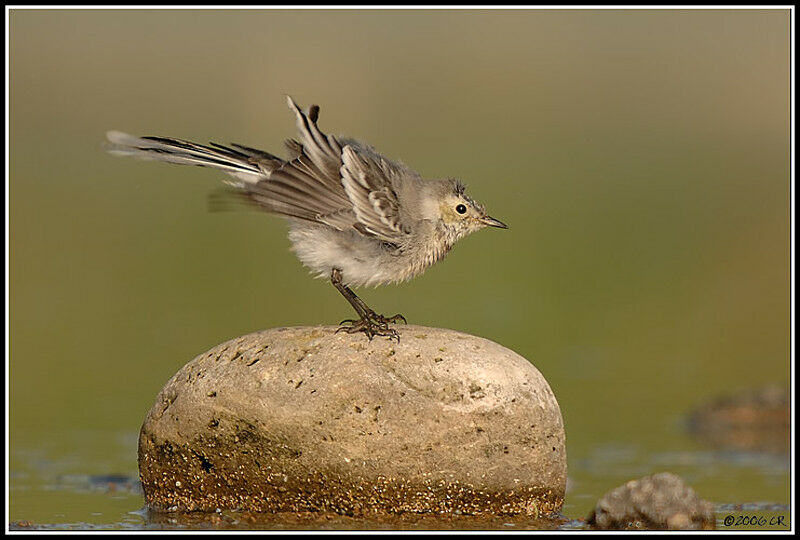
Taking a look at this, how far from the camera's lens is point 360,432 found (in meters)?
10.9

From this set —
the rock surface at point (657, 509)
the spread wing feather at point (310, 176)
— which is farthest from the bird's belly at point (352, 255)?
the rock surface at point (657, 509)

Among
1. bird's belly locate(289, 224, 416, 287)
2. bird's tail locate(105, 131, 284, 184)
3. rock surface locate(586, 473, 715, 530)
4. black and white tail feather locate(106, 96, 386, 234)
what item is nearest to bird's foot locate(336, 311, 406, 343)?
bird's belly locate(289, 224, 416, 287)

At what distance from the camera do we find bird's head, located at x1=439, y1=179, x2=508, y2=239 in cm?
1205

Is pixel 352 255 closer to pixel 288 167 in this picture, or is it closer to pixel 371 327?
pixel 371 327

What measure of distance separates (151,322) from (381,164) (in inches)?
532

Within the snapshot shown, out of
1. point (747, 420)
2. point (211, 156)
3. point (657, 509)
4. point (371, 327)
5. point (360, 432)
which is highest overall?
point (747, 420)

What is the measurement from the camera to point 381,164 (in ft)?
39.4

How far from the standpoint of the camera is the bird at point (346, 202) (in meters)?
11.6

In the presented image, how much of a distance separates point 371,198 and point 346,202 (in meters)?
0.21

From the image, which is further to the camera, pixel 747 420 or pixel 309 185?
pixel 747 420

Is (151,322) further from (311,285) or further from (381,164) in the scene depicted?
(381,164)

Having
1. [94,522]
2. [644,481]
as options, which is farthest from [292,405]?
[644,481]

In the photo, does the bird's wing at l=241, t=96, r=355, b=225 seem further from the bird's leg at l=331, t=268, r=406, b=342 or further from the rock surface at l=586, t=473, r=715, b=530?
the rock surface at l=586, t=473, r=715, b=530

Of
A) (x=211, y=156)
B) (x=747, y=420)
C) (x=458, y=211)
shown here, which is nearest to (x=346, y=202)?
(x=458, y=211)
